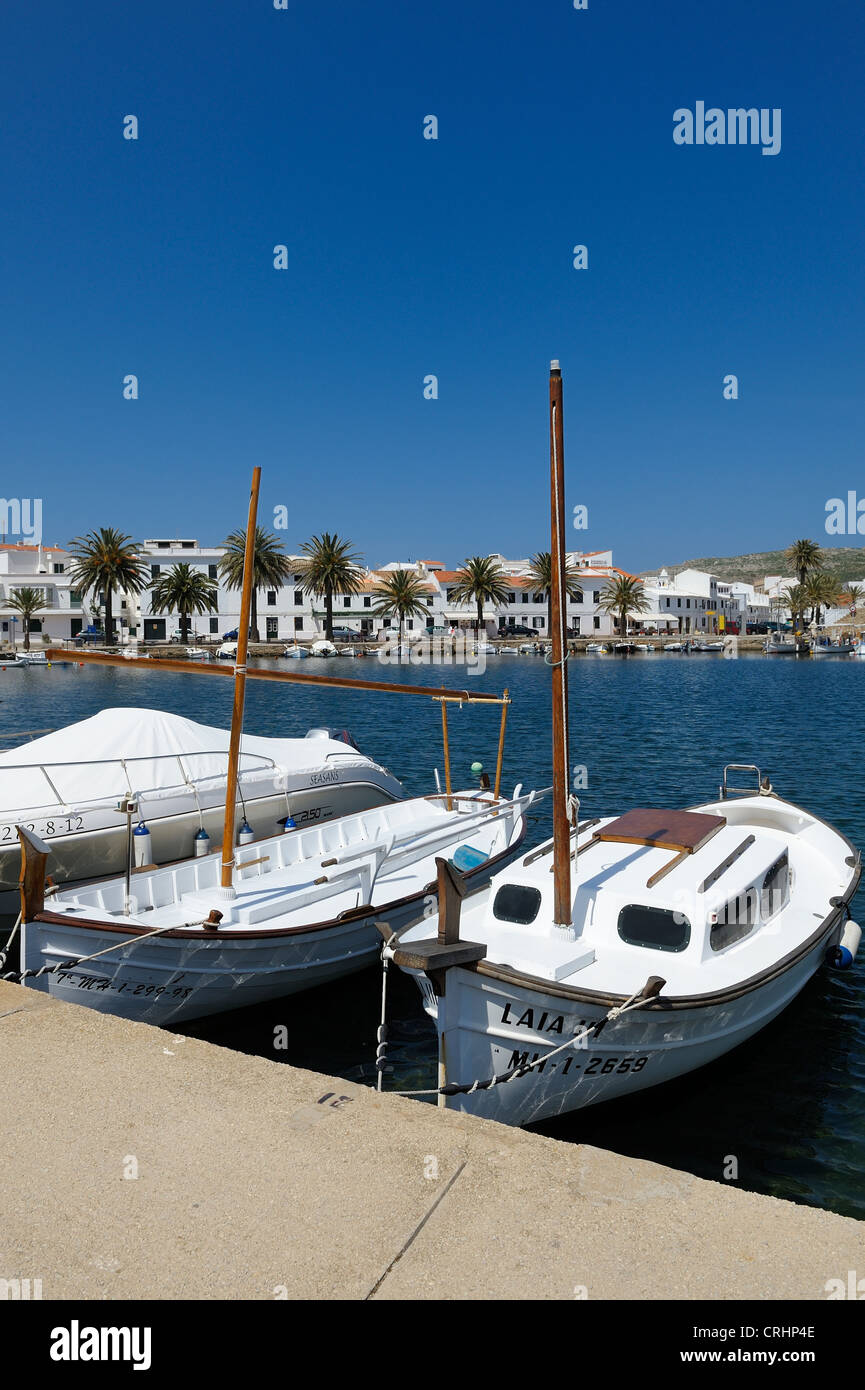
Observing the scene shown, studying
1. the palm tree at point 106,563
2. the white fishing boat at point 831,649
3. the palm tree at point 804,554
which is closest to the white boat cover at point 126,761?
the palm tree at point 106,563

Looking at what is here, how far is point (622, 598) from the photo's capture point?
13188cm

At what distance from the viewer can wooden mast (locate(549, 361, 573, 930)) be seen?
10.1 metres

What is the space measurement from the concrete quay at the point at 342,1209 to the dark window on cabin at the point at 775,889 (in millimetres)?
6572

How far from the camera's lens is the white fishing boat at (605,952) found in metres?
8.81

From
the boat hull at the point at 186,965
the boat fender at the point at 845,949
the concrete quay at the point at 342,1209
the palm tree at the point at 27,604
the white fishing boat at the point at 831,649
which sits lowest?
the boat fender at the point at 845,949

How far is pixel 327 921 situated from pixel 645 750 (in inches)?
1096

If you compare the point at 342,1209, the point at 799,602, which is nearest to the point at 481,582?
the point at 799,602

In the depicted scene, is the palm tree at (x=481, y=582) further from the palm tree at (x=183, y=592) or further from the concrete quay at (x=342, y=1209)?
the concrete quay at (x=342, y=1209)

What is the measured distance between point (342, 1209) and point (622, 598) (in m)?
131

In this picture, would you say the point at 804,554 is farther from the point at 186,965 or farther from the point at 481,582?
the point at 186,965

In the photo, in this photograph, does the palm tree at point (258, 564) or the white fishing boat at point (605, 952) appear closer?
the white fishing boat at point (605, 952)

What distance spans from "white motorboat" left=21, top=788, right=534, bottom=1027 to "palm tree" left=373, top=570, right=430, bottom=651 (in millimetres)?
97733
